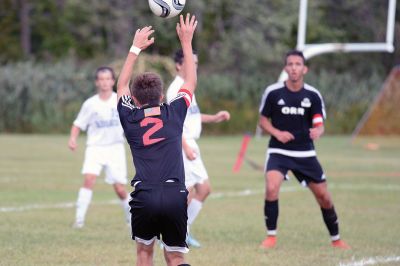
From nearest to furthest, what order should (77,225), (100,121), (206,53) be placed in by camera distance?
(77,225), (100,121), (206,53)

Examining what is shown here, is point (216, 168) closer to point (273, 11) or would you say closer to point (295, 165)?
point (295, 165)

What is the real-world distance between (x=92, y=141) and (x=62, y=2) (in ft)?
125

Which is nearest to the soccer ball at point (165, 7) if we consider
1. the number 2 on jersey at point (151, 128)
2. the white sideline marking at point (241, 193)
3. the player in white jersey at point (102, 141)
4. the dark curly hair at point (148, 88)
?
the dark curly hair at point (148, 88)

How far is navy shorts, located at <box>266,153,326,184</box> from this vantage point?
9.92 m

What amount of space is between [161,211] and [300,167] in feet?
12.6

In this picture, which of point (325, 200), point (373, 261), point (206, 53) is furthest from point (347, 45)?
point (373, 261)

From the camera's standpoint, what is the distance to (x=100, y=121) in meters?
11.6

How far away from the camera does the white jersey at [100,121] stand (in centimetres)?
1159

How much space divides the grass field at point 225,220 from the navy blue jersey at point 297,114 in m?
1.06

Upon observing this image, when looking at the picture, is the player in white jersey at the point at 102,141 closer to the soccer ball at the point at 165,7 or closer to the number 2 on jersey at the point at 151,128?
the soccer ball at the point at 165,7

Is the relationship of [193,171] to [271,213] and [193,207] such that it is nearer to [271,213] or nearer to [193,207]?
[193,207]

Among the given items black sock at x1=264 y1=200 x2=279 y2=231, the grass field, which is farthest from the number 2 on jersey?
black sock at x1=264 y1=200 x2=279 y2=231

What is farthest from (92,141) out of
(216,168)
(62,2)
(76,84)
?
(62,2)

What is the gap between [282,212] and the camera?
13.4 meters
